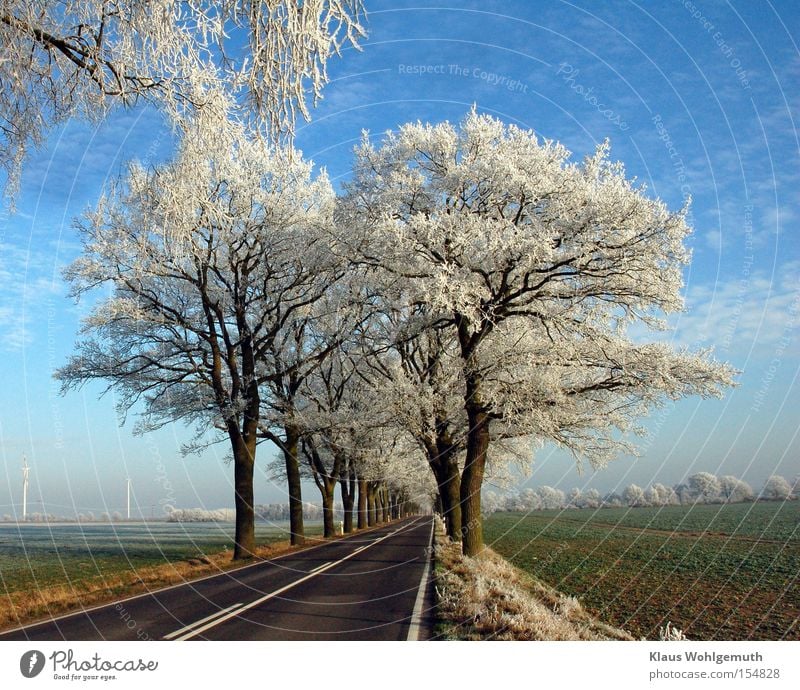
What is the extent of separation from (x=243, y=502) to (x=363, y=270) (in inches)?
339

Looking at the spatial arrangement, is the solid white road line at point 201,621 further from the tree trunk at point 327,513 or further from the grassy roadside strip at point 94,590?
the tree trunk at point 327,513

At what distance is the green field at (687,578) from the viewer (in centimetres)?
1143

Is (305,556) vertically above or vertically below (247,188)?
below

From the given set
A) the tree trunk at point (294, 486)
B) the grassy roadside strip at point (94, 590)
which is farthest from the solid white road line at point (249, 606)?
the tree trunk at point (294, 486)

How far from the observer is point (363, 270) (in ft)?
60.3

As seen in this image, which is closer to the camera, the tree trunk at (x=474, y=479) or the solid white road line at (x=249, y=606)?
the solid white road line at (x=249, y=606)

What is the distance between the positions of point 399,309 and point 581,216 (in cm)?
640

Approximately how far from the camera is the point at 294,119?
5.60m

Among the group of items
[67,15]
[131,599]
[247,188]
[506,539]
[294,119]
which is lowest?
[506,539]

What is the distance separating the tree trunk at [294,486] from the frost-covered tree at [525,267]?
10731mm

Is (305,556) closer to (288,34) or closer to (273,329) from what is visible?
(273,329)

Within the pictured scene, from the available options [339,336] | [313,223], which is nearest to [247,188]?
[313,223]
